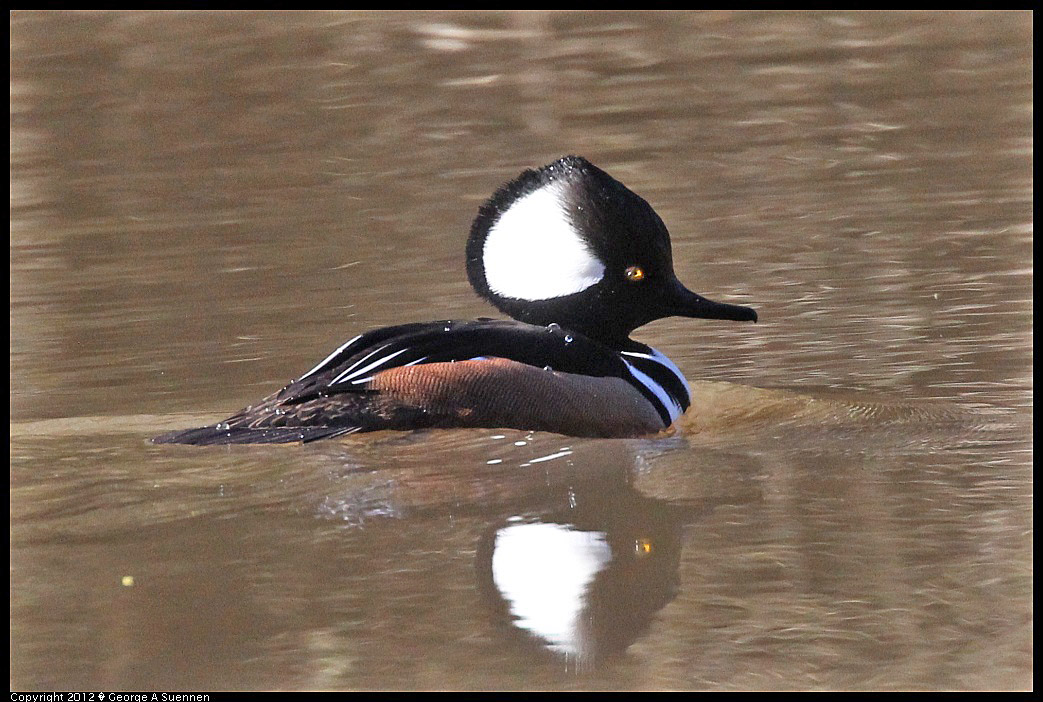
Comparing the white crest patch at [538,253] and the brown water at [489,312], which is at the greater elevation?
the white crest patch at [538,253]

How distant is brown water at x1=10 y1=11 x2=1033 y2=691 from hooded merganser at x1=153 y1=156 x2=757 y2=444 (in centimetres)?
12

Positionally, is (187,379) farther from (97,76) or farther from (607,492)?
(97,76)

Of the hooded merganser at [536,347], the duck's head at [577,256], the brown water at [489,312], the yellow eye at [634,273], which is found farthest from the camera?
the yellow eye at [634,273]

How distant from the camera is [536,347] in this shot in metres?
6.64

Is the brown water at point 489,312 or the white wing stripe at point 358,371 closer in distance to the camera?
the brown water at point 489,312

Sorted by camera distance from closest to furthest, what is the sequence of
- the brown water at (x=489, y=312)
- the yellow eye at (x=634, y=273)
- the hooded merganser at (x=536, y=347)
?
the brown water at (x=489, y=312) → the hooded merganser at (x=536, y=347) → the yellow eye at (x=634, y=273)

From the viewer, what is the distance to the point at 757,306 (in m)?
8.55

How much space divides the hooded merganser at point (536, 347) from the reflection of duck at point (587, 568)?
2.12ft

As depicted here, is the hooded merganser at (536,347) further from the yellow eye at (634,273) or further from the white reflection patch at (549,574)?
the white reflection patch at (549,574)

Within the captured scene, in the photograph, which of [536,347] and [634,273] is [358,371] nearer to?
[536,347]

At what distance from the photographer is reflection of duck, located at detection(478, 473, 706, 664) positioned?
15.7ft

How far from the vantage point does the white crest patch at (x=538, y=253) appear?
6699 mm

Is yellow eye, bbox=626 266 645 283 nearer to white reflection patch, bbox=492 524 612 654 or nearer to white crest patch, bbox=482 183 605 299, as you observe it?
white crest patch, bbox=482 183 605 299

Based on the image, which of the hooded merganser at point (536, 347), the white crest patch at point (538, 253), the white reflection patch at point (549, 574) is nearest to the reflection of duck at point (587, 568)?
the white reflection patch at point (549, 574)
